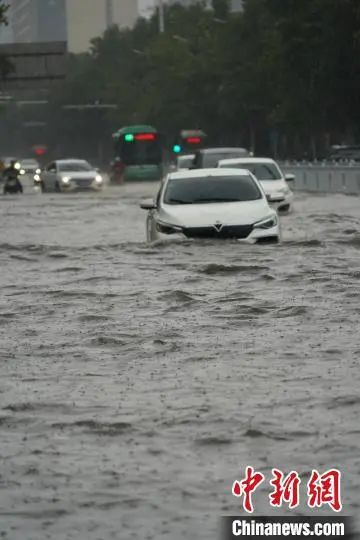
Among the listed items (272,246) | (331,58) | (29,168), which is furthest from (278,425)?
(29,168)

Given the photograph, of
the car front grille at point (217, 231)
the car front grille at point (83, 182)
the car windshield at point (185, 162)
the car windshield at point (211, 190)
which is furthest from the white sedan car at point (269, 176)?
the car front grille at point (83, 182)

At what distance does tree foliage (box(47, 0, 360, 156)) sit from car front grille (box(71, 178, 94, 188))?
561 inches

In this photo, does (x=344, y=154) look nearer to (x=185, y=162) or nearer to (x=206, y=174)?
(x=185, y=162)

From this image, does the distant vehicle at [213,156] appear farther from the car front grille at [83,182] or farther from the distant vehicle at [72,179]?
the distant vehicle at [72,179]

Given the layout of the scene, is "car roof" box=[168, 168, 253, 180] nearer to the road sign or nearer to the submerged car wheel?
the submerged car wheel

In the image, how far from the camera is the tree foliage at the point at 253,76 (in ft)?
277

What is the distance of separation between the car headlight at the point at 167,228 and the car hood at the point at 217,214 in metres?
0.06

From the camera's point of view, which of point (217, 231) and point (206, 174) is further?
point (206, 174)

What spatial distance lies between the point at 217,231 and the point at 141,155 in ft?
244

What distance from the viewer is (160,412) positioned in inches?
419

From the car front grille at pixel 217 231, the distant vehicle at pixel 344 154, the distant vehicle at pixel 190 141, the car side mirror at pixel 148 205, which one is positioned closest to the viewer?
the car front grille at pixel 217 231

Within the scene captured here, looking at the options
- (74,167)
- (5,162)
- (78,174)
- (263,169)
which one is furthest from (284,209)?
(5,162)

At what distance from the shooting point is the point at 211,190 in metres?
25.6

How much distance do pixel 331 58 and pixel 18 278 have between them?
62.4 m
